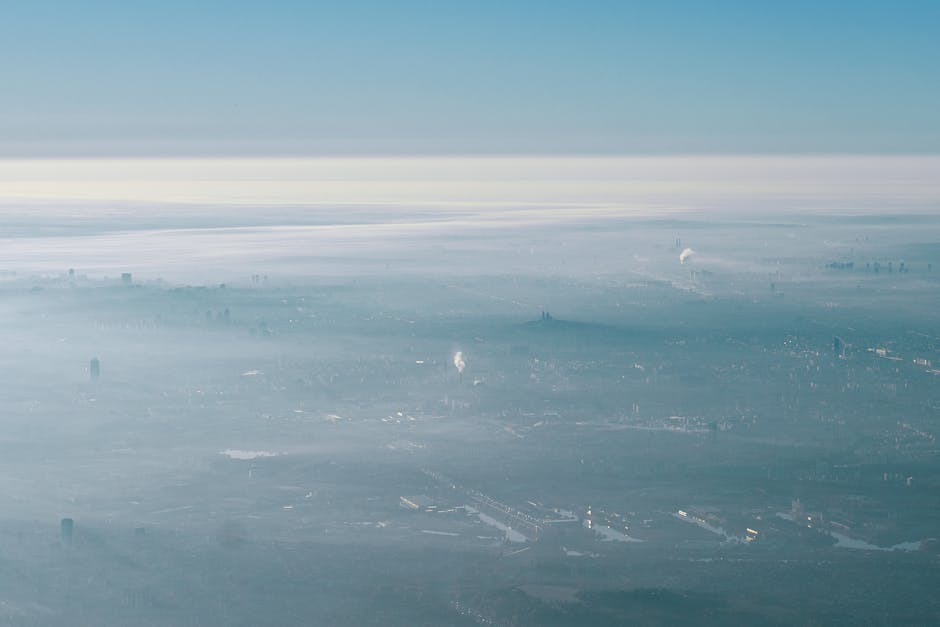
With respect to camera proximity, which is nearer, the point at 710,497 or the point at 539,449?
the point at 710,497

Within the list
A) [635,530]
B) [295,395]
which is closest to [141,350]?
[295,395]

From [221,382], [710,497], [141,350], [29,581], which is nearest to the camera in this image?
[29,581]

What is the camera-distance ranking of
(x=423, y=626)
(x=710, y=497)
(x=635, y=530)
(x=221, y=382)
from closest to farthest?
(x=423, y=626) → (x=635, y=530) → (x=710, y=497) → (x=221, y=382)

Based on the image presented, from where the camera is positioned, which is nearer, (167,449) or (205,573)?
(205,573)

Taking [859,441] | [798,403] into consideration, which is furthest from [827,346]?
[859,441]

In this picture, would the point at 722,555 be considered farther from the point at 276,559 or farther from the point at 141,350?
the point at 141,350

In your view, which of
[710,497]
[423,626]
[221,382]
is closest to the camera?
[423,626]

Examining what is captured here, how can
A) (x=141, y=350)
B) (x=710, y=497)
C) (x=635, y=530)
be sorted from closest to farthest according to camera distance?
(x=635, y=530)
(x=710, y=497)
(x=141, y=350)

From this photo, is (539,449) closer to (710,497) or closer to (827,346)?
(710,497)
